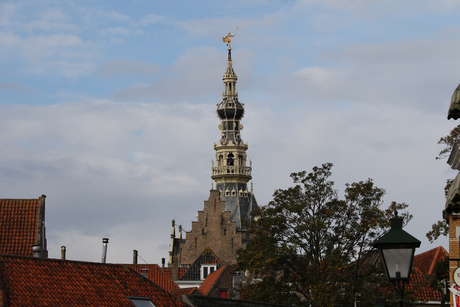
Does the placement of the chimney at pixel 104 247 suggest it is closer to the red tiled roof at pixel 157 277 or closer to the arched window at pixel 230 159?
the red tiled roof at pixel 157 277

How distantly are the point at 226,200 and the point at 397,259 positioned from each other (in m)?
88.6

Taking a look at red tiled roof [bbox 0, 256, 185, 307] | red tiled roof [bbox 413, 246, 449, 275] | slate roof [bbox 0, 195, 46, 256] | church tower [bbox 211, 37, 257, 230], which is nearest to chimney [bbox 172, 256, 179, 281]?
church tower [bbox 211, 37, 257, 230]

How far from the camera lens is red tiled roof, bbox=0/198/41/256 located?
109 ft

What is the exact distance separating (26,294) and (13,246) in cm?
1128

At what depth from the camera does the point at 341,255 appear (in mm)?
40469

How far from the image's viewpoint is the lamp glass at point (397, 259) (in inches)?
510

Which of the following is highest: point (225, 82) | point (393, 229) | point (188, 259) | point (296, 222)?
point (225, 82)

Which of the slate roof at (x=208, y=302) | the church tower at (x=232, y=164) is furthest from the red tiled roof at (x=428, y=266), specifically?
Result: the church tower at (x=232, y=164)

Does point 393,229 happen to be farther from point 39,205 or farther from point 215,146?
point 215,146

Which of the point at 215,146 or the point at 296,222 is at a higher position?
the point at 215,146

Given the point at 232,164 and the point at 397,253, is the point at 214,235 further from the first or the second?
the point at 397,253

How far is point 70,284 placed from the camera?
80.5 feet

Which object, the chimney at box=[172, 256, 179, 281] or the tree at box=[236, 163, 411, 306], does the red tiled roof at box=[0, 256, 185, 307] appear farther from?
the chimney at box=[172, 256, 179, 281]

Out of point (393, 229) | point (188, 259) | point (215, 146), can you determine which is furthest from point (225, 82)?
point (393, 229)
